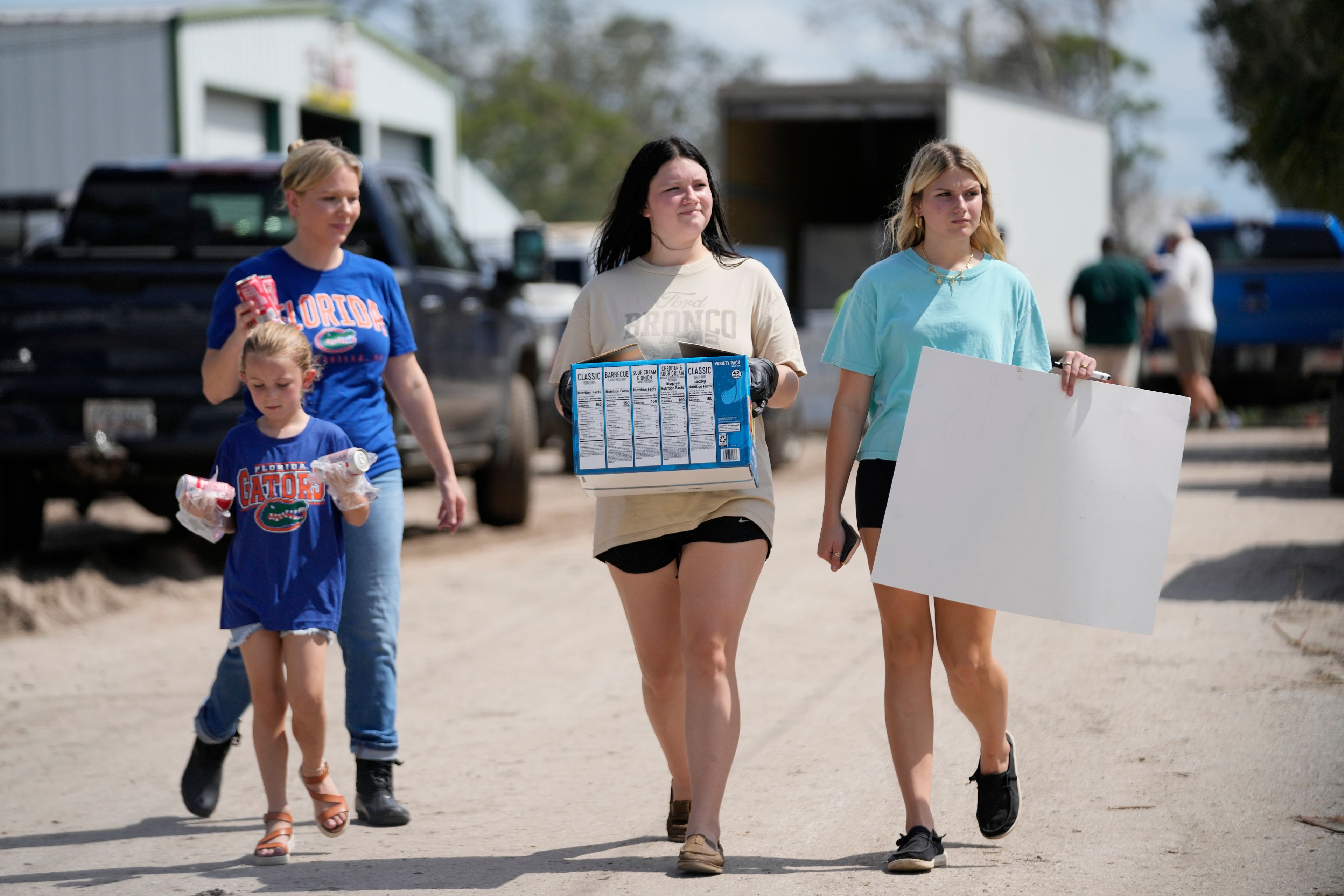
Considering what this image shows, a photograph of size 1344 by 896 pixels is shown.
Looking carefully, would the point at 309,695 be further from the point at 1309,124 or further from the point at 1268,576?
the point at 1309,124

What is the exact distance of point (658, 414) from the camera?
4.09 m

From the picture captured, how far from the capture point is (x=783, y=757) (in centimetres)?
538

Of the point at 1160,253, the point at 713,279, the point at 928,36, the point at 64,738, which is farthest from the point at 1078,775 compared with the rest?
the point at 928,36

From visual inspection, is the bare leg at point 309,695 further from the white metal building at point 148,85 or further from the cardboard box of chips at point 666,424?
the white metal building at point 148,85

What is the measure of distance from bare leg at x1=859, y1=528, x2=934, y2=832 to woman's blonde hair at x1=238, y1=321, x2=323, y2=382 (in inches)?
65.0

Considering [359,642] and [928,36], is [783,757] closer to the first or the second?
[359,642]

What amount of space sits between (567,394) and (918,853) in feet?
5.06

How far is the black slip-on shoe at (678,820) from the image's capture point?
4.46 meters

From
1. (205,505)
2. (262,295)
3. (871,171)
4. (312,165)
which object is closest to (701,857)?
(205,505)

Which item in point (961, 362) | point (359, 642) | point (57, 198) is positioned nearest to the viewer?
point (961, 362)

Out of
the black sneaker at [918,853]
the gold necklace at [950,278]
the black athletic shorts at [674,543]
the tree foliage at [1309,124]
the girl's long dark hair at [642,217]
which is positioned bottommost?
the black sneaker at [918,853]

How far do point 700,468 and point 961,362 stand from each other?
29.2 inches

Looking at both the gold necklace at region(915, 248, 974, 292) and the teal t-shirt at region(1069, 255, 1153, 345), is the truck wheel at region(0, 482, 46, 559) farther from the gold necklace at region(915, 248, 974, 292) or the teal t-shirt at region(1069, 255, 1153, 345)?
the teal t-shirt at region(1069, 255, 1153, 345)

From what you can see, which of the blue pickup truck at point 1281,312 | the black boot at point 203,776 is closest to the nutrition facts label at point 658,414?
the black boot at point 203,776
